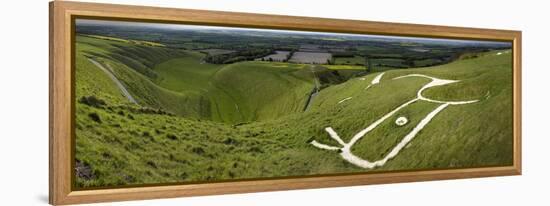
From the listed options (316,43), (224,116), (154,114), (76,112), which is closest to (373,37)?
(316,43)

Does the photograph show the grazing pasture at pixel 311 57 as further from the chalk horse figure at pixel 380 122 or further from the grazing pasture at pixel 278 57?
the chalk horse figure at pixel 380 122

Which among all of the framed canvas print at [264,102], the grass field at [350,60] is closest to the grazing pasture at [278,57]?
the framed canvas print at [264,102]

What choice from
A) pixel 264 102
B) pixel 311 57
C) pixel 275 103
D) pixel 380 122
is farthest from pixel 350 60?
pixel 264 102

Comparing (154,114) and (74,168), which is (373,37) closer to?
(154,114)

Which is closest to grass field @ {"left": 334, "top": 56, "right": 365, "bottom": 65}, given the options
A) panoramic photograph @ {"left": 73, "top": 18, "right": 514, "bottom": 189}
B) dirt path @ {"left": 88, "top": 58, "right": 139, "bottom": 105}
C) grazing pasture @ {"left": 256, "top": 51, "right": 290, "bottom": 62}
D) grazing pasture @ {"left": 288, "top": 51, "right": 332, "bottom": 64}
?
panoramic photograph @ {"left": 73, "top": 18, "right": 514, "bottom": 189}

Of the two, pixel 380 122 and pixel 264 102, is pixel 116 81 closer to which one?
pixel 264 102

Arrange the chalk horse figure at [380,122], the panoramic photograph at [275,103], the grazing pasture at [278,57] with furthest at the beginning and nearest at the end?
the chalk horse figure at [380,122], the grazing pasture at [278,57], the panoramic photograph at [275,103]
